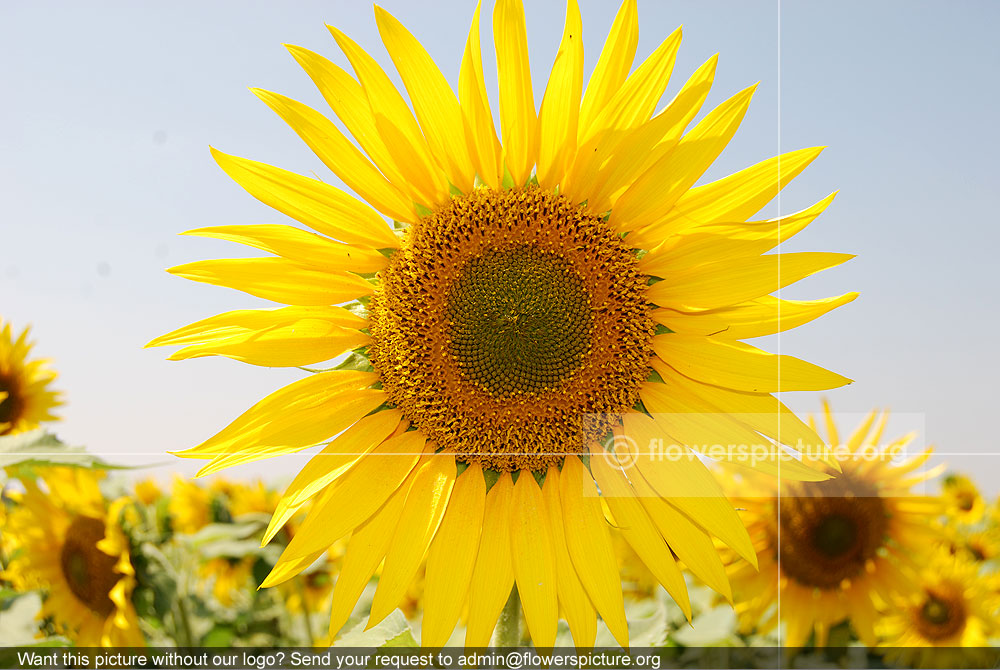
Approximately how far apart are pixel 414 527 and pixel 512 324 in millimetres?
505

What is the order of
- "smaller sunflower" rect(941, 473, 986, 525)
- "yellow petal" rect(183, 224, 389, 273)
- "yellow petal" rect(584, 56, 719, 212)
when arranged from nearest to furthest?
"yellow petal" rect(584, 56, 719, 212), "yellow petal" rect(183, 224, 389, 273), "smaller sunflower" rect(941, 473, 986, 525)

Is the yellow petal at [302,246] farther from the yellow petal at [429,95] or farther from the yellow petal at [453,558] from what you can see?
the yellow petal at [453,558]

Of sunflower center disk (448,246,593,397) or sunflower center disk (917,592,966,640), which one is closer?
sunflower center disk (448,246,593,397)

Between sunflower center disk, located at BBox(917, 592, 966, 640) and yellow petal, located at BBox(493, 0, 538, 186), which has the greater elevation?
yellow petal, located at BBox(493, 0, 538, 186)

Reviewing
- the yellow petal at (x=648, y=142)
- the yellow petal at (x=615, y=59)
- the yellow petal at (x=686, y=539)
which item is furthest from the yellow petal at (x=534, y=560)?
the yellow petal at (x=615, y=59)

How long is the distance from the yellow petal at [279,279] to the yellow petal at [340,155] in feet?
0.63

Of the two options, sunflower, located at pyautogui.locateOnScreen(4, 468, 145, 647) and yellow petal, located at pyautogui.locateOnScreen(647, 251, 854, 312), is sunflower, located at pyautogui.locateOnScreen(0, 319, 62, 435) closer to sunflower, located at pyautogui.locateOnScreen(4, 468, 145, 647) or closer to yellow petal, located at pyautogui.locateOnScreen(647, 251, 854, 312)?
sunflower, located at pyautogui.locateOnScreen(4, 468, 145, 647)

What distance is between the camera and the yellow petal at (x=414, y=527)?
4.84ft

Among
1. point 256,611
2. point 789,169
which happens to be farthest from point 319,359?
point 256,611

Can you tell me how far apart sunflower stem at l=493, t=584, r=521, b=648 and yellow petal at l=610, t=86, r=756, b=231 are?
908 mm

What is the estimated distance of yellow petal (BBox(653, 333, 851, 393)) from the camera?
1.42m

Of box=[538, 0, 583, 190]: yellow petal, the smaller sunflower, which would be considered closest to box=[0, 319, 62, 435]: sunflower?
box=[538, 0, 583, 190]: yellow petal

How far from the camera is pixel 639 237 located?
158 centimetres

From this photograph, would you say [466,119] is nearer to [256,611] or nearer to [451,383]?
[451,383]
